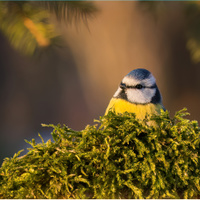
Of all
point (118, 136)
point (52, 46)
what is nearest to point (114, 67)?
point (52, 46)

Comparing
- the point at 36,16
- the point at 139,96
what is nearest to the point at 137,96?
the point at 139,96

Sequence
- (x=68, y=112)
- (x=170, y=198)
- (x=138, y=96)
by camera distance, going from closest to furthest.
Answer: (x=170, y=198) < (x=138, y=96) < (x=68, y=112)

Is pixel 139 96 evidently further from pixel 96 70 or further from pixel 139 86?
pixel 96 70

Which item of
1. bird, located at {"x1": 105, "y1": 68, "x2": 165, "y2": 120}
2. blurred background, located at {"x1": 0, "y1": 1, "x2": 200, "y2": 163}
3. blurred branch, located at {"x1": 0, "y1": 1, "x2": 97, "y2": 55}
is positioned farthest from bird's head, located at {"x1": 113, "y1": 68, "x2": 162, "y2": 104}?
blurred background, located at {"x1": 0, "y1": 1, "x2": 200, "y2": 163}

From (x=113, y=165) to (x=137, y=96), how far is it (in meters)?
0.89

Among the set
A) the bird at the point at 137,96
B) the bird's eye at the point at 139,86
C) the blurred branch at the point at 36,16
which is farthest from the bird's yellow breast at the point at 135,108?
the blurred branch at the point at 36,16

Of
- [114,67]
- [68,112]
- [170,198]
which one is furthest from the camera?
[68,112]

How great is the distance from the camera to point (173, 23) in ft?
11.9

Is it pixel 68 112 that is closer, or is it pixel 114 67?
pixel 114 67

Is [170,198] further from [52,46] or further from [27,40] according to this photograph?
[27,40]

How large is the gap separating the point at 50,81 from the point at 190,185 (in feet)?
10.9

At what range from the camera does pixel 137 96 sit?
5.20 feet

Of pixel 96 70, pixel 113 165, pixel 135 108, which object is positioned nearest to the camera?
pixel 113 165

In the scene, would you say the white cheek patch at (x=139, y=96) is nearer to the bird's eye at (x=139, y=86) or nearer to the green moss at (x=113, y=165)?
the bird's eye at (x=139, y=86)
